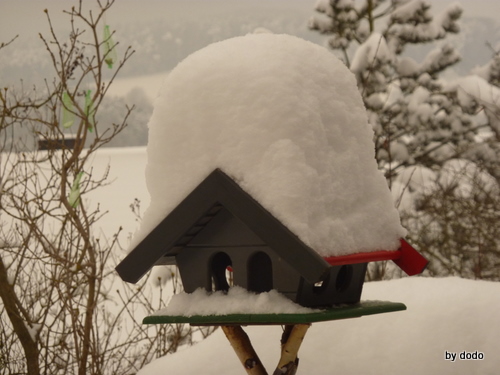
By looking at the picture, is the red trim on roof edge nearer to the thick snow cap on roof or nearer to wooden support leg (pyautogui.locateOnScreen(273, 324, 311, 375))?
the thick snow cap on roof

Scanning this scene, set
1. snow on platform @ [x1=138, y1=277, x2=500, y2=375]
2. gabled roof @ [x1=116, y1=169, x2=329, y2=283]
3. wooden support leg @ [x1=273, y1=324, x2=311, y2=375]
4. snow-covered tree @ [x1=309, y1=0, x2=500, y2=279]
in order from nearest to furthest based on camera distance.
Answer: gabled roof @ [x1=116, y1=169, x2=329, y2=283]
wooden support leg @ [x1=273, y1=324, x2=311, y2=375]
snow on platform @ [x1=138, y1=277, x2=500, y2=375]
snow-covered tree @ [x1=309, y1=0, x2=500, y2=279]

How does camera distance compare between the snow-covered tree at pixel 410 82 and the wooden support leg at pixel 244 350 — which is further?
the snow-covered tree at pixel 410 82

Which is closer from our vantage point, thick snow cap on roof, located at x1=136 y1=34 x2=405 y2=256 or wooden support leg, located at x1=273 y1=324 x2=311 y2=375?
thick snow cap on roof, located at x1=136 y1=34 x2=405 y2=256

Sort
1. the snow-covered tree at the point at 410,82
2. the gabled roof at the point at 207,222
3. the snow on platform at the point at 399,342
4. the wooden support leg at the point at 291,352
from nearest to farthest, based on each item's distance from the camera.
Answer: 1. the gabled roof at the point at 207,222
2. the wooden support leg at the point at 291,352
3. the snow on platform at the point at 399,342
4. the snow-covered tree at the point at 410,82

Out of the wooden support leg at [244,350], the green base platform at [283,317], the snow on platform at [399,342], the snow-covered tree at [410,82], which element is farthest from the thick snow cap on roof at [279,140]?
the snow-covered tree at [410,82]

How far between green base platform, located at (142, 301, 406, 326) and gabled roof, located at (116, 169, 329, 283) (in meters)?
0.09

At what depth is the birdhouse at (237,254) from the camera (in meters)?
1.27

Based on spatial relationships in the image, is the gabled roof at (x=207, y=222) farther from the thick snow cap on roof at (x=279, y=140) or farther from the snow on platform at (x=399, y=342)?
the snow on platform at (x=399, y=342)

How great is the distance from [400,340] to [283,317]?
78cm

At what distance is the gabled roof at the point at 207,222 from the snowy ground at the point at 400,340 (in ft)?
2.16

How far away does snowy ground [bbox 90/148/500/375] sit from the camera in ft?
6.05

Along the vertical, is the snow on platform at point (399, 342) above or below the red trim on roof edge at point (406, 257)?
below

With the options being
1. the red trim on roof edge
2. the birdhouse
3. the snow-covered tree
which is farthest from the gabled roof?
the snow-covered tree

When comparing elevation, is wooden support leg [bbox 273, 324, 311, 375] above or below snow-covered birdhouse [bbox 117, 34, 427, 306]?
below
